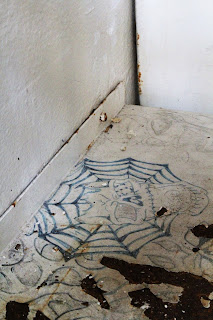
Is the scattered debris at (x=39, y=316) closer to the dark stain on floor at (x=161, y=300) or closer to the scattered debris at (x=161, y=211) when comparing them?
the dark stain on floor at (x=161, y=300)

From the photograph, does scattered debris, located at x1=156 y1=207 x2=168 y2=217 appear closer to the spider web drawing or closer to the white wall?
the spider web drawing

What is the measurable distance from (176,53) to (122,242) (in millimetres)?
1314

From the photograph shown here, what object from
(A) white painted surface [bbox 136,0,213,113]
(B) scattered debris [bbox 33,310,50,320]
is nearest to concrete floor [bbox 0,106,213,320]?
(B) scattered debris [bbox 33,310,50,320]

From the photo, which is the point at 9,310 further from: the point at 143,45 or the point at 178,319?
the point at 143,45

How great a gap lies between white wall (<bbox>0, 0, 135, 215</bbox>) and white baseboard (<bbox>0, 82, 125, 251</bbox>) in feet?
0.09

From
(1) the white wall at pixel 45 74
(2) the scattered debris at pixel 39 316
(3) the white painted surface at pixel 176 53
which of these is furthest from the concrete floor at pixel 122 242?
(3) the white painted surface at pixel 176 53

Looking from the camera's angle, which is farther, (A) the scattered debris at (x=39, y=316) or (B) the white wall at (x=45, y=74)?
(B) the white wall at (x=45, y=74)

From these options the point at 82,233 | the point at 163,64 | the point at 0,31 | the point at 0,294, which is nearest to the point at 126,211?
the point at 82,233

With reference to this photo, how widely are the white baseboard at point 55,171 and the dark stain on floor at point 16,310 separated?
24 cm

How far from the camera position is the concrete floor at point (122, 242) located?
1.23 metres

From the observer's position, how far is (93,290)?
4.17ft

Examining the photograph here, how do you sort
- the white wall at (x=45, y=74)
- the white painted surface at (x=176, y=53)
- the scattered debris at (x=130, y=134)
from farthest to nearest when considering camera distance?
the white painted surface at (x=176, y=53)
the scattered debris at (x=130, y=134)
the white wall at (x=45, y=74)

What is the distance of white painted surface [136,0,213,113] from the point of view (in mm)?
2225

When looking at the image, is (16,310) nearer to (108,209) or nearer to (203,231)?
(108,209)
